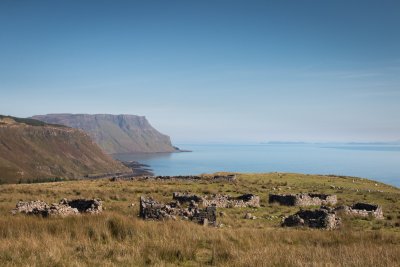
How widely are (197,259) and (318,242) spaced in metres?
3.93

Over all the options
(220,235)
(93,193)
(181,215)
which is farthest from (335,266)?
(93,193)

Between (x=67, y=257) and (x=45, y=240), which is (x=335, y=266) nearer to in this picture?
(x=67, y=257)

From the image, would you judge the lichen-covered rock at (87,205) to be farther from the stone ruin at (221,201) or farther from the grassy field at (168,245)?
the grassy field at (168,245)

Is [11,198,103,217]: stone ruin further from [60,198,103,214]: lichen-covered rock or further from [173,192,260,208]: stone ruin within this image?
[173,192,260,208]: stone ruin

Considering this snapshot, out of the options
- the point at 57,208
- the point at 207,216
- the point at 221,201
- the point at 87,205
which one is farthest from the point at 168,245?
the point at 221,201

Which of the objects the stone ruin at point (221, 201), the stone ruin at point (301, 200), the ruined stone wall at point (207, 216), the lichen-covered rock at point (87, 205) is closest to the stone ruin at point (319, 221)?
the ruined stone wall at point (207, 216)

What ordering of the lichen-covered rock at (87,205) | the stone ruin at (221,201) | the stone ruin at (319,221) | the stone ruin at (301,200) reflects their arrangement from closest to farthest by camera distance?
the stone ruin at (319,221) → the lichen-covered rock at (87,205) → the stone ruin at (221,201) → the stone ruin at (301,200)

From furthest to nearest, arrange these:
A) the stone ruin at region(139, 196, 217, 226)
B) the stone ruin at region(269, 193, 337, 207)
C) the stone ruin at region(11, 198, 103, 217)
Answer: the stone ruin at region(269, 193, 337, 207) → the stone ruin at region(139, 196, 217, 226) → the stone ruin at region(11, 198, 103, 217)

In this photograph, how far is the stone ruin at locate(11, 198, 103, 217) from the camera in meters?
15.7

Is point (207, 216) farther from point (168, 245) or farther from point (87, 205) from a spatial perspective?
point (87, 205)

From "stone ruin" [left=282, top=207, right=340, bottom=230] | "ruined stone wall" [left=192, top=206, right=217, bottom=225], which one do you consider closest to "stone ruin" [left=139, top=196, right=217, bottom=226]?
"ruined stone wall" [left=192, top=206, right=217, bottom=225]

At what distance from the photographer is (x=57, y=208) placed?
1611 cm

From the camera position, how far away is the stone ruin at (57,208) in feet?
51.4

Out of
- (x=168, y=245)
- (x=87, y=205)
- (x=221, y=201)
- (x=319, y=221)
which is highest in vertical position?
(x=168, y=245)
